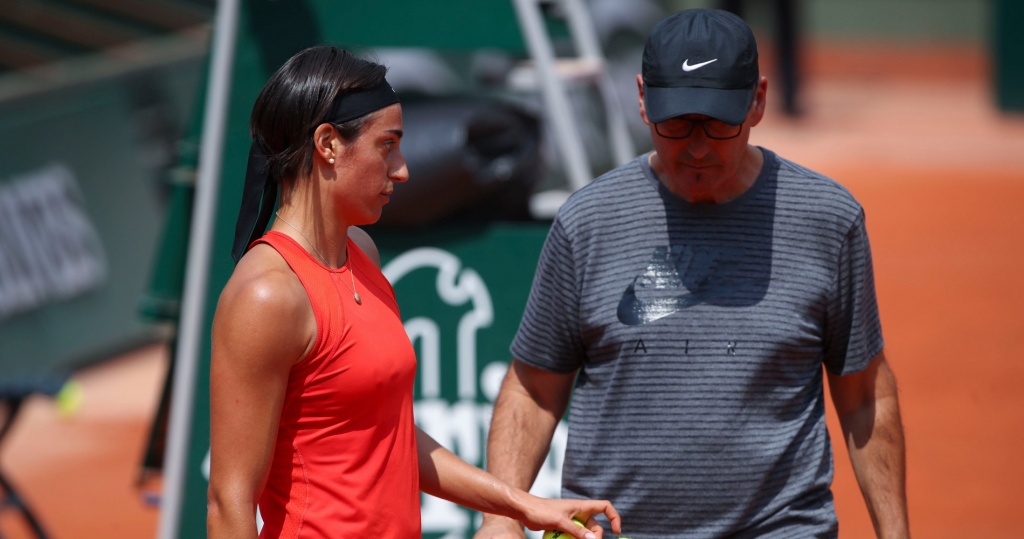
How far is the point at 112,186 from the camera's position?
407 inches

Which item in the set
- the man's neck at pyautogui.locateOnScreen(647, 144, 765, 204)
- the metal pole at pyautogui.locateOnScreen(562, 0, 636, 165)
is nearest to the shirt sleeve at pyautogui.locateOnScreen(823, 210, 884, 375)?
the man's neck at pyautogui.locateOnScreen(647, 144, 765, 204)

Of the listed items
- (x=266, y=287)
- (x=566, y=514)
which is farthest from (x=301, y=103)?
(x=566, y=514)

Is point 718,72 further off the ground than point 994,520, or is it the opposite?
point 718,72

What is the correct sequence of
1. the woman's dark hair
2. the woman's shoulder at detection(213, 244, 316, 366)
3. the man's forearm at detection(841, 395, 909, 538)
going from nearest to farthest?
the woman's shoulder at detection(213, 244, 316, 366) < the woman's dark hair < the man's forearm at detection(841, 395, 909, 538)

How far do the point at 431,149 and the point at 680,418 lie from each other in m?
2.29

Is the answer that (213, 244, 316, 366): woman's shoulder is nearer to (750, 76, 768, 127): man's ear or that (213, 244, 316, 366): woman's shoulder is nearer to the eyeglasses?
the eyeglasses

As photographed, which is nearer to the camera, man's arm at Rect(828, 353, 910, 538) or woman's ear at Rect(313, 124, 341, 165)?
woman's ear at Rect(313, 124, 341, 165)

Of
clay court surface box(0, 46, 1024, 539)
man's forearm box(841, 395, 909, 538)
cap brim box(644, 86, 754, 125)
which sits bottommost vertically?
clay court surface box(0, 46, 1024, 539)

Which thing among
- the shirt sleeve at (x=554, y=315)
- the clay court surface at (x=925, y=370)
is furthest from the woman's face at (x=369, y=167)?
the clay court surface at (x=925, y=370)

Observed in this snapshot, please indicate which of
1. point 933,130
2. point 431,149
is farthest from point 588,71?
point 933,130

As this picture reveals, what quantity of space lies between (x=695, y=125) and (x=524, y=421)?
0.83 meters

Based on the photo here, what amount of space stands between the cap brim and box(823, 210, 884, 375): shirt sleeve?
0.39 m

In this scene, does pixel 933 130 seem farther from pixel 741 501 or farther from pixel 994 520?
pixel 741 501

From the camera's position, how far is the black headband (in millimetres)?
2252
